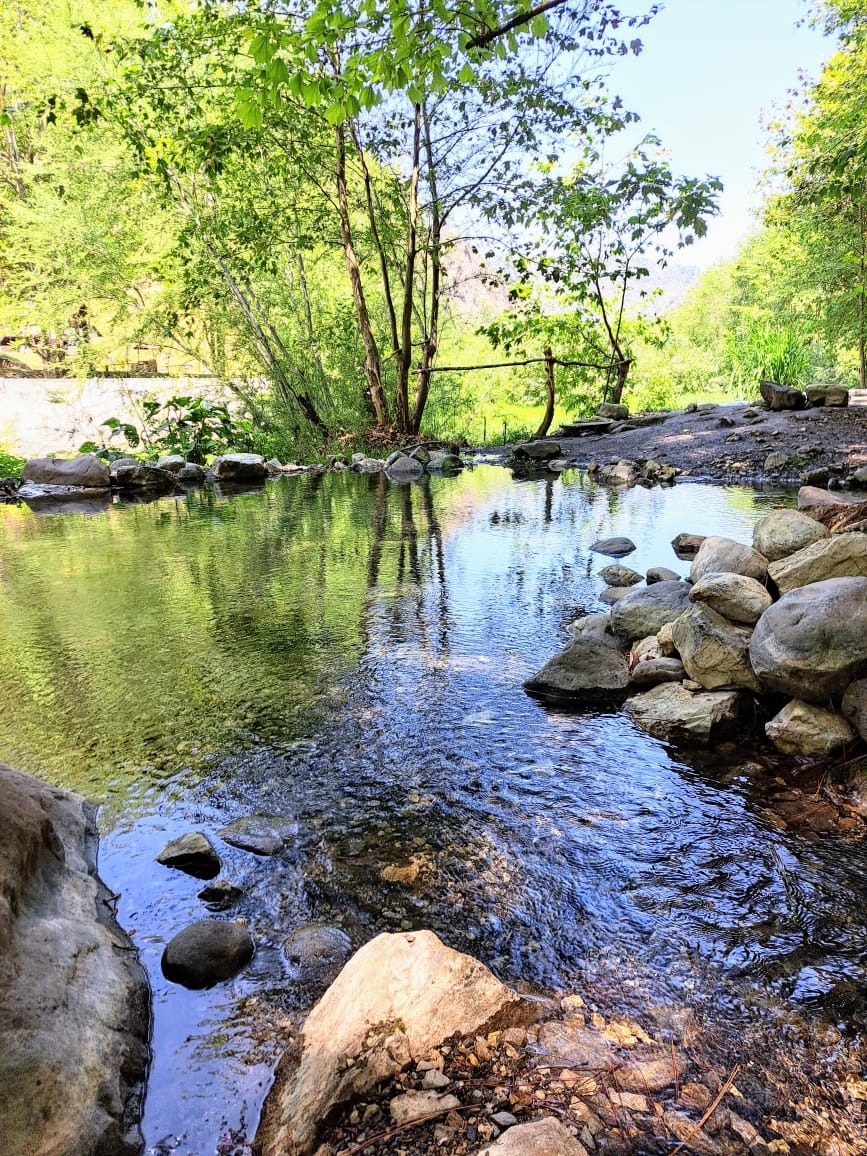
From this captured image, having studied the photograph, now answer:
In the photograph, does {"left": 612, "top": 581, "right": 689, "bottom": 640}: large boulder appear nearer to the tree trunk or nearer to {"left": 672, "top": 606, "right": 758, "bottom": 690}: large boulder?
{"left": 672, "top": 606, "right": 758, "bottom": 690}: large boulder

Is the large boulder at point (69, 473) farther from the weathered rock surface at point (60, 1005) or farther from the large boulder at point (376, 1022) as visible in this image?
the large boulder at point (376, 1022)

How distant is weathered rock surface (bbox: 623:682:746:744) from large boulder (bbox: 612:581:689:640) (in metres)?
0.68

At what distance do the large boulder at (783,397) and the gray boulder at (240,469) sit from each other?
9.94 metres

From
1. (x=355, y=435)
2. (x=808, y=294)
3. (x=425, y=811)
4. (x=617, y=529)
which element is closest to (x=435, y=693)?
(x=425, y=811)

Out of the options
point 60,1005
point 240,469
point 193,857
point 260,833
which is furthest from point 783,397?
point 60,1005

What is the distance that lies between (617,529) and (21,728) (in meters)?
5.93

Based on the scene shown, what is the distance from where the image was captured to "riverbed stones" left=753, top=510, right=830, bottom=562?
3885mm

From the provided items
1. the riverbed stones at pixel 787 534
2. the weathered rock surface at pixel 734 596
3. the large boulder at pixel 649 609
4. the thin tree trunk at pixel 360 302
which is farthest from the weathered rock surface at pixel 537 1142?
the thin tree trunk at pixel 360 302

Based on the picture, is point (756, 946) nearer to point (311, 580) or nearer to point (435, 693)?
point (435, 693)

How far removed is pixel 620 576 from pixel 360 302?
37.2 ft

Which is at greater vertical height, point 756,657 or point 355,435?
point 355,435

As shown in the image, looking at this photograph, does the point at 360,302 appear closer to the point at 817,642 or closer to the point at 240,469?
the point at 240,469

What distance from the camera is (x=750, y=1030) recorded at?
65.4 inches

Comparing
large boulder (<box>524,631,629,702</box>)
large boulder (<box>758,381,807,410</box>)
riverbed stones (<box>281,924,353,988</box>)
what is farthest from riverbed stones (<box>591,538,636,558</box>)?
large boulder (<box>758,381,807,410</box>)
